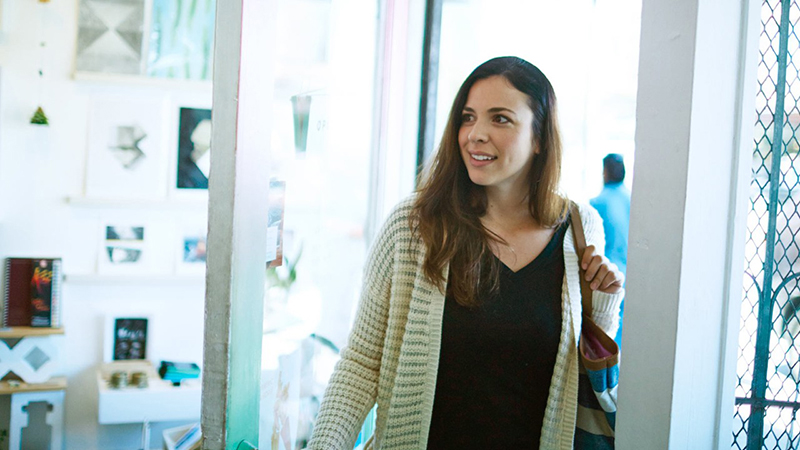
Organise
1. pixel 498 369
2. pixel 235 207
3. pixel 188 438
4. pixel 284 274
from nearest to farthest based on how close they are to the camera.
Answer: pixel 235 207 → pixel 498 369 → pixel 284 274 → pixel 188 438

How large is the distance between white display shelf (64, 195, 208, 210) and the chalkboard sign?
22.9 inches

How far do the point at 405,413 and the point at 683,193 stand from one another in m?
0.74

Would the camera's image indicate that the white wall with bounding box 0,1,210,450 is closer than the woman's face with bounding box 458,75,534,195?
No

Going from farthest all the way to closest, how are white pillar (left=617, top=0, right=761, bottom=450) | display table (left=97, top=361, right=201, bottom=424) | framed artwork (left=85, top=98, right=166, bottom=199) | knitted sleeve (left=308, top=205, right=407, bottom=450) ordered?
framed artwork (left=85, top=98, right=166, bottom=199), display table (left=97, top=361, right=201, bottom=424), knitted sleeve (left=308, top=205, right=407, bottom=450), white pillar (left=617, top=0, right=761, bottom=450)

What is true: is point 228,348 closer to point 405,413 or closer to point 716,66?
point 405,413

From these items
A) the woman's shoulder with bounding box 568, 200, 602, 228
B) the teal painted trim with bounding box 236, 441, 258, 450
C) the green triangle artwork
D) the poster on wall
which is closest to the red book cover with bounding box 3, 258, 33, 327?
the green triangle artwork

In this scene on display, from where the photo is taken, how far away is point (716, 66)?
79cm

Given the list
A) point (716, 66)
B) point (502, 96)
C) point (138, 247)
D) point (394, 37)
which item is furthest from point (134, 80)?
point (716, 66)

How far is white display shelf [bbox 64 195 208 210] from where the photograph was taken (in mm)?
3258

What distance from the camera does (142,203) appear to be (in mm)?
3324

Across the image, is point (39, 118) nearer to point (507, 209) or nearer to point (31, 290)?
point (31, 290)

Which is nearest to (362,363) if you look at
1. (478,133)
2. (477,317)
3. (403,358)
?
(403,358)

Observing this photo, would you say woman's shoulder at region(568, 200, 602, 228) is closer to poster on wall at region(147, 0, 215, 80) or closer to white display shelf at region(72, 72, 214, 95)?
white display shelf at region(72, 72, 214, 95)

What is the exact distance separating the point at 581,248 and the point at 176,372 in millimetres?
2469
